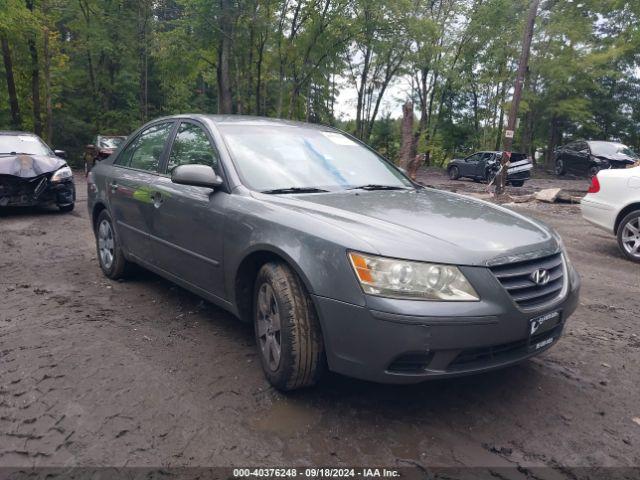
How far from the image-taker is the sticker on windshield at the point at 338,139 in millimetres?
3996

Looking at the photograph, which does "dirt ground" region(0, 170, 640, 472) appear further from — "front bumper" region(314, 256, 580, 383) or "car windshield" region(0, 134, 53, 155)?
"car windshield" region(0, 134, 53, 155)

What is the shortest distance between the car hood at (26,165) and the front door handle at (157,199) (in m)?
5.46

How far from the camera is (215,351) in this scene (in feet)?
11.0

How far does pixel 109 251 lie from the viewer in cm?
491

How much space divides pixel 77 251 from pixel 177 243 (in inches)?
129

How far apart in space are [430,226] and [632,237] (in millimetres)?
5252

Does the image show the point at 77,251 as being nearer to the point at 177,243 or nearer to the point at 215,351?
the point at 177,243

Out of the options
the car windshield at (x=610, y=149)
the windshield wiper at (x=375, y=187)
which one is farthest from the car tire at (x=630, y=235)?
the car windshield at (x=610, y=149)

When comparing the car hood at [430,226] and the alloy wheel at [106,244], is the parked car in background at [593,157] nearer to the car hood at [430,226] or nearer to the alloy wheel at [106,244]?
the car hood at [430,226]

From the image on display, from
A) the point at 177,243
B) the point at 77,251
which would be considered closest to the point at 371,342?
the point at 177,243

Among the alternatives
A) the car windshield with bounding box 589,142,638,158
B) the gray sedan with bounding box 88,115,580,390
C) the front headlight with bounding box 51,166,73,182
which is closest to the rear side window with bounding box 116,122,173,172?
the gray sedan with bounding box 88,115,580,390

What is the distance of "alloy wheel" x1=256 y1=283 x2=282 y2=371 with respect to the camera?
276cm

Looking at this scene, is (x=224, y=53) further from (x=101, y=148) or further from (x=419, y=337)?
(x=419, y=337)

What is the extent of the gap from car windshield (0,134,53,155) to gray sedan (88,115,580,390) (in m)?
6.14
